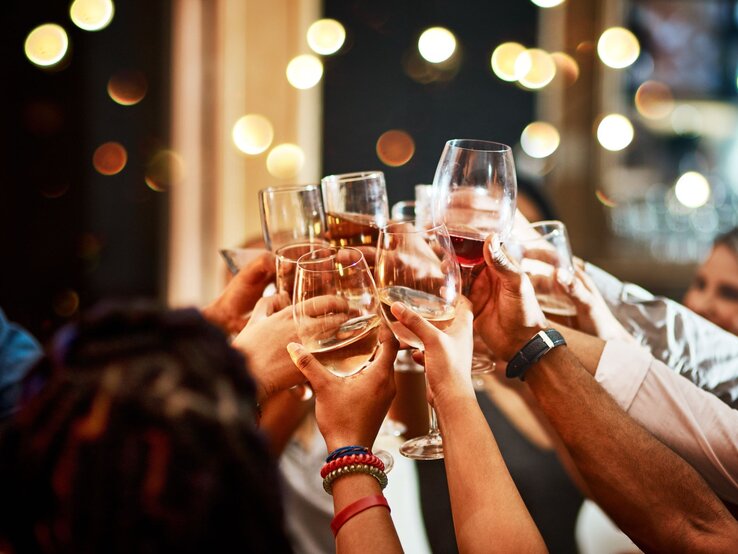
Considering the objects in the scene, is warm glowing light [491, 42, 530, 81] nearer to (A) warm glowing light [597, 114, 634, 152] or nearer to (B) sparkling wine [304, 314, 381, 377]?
(A) warm glowing light [597, 114, 634, 152]

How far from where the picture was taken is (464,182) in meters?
1.08

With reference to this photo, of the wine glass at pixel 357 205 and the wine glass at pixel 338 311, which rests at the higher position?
the wine glass at pixel 357 205

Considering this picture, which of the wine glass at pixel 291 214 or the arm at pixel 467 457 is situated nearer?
the arm at pixel 467 457

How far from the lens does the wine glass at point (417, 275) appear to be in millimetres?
941

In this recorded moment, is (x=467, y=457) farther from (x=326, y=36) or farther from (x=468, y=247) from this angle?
(x=326, y=36)

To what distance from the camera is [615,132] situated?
4090mm

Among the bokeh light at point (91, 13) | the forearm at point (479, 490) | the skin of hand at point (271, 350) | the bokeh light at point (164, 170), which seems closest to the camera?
the forearm at point (479, 490)

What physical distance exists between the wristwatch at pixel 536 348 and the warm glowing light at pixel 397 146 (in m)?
2.61

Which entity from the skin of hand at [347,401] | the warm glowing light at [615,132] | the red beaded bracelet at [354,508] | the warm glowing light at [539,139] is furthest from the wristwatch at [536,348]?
the warm glowing light at [615,132]

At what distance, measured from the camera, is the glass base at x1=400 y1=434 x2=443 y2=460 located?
109 cm

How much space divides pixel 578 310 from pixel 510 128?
2.64 metres

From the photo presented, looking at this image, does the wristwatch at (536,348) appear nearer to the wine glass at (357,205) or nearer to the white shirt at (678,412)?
the white shirt at (678,412)

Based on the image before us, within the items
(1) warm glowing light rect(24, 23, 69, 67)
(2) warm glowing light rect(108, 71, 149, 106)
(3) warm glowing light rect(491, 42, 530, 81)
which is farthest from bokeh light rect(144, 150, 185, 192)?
(3) warm glowing light rect(491, 42, 530, 81)

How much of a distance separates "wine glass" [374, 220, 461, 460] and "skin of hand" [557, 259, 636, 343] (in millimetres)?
363
